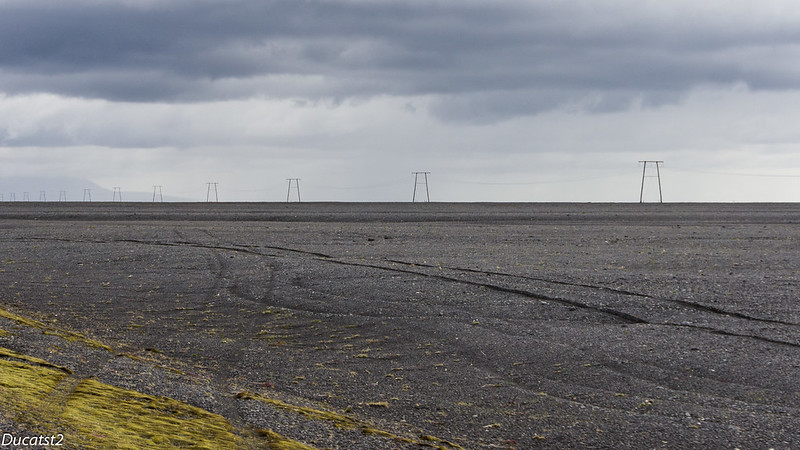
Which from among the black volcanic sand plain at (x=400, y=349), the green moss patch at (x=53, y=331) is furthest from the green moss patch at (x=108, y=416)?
the green moss patch at (x=53, y=331)

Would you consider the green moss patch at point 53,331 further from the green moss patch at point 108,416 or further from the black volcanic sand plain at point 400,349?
the green moss patch at point 108,416

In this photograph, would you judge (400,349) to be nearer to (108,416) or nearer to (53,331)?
(53,331)

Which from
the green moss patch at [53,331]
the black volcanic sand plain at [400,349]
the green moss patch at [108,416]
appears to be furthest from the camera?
the green moss patch at [53,331]

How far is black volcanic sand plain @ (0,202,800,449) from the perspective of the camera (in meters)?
7.49

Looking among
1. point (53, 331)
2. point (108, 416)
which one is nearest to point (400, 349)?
point (53, 331)

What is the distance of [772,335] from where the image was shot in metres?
11.7

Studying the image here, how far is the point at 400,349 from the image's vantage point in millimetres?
11398

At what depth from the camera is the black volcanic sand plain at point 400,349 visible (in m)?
7.49

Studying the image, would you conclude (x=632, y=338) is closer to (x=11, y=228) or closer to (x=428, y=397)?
(x=428, y=397)

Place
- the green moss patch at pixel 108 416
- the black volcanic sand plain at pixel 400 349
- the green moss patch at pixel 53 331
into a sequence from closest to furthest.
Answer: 1. the green moss patch at pixel 108 416
2. the black volcanic sand plain at pixel 400 349
3. the green moss patch at pixel 53 331

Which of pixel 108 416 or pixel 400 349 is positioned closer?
pixel 108 416

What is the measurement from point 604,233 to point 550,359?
2127 cm

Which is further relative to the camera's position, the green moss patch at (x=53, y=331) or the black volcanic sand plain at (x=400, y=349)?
the green moss patch at (x=53, y=331)

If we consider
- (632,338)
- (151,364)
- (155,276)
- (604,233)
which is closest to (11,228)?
(155,276)
